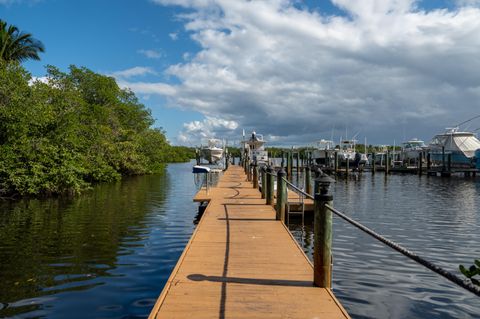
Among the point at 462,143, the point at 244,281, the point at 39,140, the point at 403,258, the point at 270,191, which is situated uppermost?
the point at 462,143

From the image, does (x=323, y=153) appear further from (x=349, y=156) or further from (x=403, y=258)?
(x=403, y=258)

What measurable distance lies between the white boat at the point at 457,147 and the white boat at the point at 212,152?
3734 cm

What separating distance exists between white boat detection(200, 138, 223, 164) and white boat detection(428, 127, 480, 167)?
37342 mm

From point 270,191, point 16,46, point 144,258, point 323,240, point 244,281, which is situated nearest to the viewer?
point 323,240

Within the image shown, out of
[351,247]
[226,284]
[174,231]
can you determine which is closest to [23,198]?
[174,231]

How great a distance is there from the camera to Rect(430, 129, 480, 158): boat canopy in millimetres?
62959

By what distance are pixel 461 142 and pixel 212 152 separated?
41.9m

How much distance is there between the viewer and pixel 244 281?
6.26m

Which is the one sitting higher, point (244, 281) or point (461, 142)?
point (461, 142)

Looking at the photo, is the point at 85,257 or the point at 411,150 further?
the point at 411,150

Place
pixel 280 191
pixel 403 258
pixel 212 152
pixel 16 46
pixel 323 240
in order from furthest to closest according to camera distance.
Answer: pixel 212 152, pixel 16 46, pixel 280 191, pixel 403 258, pixel 323 240

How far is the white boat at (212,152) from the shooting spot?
2975 inches

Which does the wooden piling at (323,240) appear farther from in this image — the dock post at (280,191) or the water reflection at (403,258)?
the dock post at (280,191)

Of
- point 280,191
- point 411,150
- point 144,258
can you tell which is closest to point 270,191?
point 280,191
